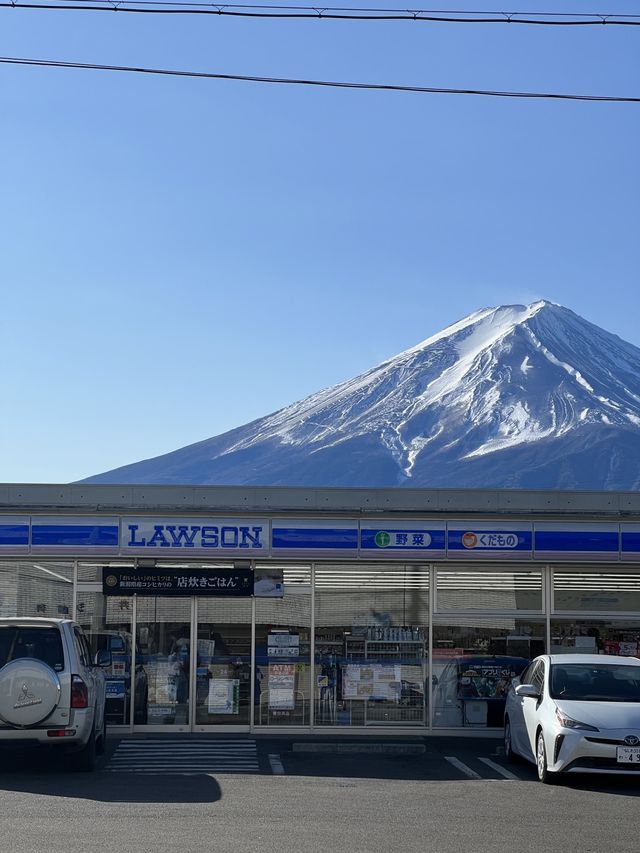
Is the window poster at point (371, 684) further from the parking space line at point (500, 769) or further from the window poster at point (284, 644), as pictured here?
the parking space line at point (500, 769)

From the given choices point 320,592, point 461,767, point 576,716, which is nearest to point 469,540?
point 320,592

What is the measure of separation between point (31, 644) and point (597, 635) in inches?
354

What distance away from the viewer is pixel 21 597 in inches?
723

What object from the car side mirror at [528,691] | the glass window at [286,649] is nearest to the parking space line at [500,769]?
the car side mirror at [528,691]

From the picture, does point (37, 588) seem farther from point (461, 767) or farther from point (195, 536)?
point (461, 767)

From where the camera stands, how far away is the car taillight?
42.6 feet

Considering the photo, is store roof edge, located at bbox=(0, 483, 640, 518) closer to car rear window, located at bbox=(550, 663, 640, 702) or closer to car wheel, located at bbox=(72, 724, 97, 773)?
car rear window, located at bbox=(550, 663, 640, 702)

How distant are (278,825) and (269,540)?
875 cm

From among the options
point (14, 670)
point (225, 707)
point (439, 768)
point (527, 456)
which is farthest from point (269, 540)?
point (527, 456)

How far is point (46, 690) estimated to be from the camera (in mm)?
12742

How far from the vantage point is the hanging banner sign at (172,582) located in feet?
60.5

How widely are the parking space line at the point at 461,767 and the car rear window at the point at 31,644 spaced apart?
4517 millimetres

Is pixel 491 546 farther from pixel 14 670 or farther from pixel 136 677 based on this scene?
pixel 14 670

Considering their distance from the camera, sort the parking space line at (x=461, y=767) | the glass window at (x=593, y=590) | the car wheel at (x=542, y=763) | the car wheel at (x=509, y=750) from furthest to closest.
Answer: the glass window at (x=593, y=590), the car wheel at (x=509, y=750), the parking space line at (x=461, y=767), the car wheel at (x=542, y=763)
